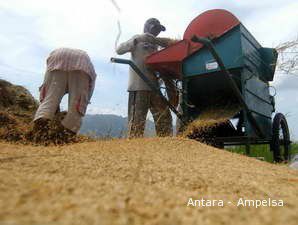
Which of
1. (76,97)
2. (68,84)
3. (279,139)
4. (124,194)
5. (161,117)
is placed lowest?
(124,194)

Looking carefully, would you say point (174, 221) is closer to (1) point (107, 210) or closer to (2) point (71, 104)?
(1) point (107, 210)

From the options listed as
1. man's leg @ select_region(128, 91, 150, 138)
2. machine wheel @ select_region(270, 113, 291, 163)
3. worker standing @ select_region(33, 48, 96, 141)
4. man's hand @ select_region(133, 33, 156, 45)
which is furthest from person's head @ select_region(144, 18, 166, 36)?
machine wheel @ select_region(270, 113, 291, 163)

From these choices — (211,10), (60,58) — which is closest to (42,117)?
(60,58)

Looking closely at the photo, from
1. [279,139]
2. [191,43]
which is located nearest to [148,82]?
[191,43]

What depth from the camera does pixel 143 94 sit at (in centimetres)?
479

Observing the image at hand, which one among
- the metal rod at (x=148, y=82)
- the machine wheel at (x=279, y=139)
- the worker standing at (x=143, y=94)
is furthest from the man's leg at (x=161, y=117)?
the machine wheel at (x=279, y=139)

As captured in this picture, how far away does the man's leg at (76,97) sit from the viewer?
370cm

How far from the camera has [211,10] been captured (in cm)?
457

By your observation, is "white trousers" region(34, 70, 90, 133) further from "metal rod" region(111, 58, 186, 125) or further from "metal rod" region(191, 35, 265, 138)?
"metal rod" region(191, 35, 265, 138)

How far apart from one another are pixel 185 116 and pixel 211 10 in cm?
150

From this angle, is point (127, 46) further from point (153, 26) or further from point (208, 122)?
point (208, 122)

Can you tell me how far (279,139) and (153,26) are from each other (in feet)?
8.05

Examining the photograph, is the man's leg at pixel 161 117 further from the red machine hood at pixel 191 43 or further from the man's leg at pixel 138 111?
the red machine hood at pixel 191 43

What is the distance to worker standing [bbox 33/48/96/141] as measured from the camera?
3.69 m
